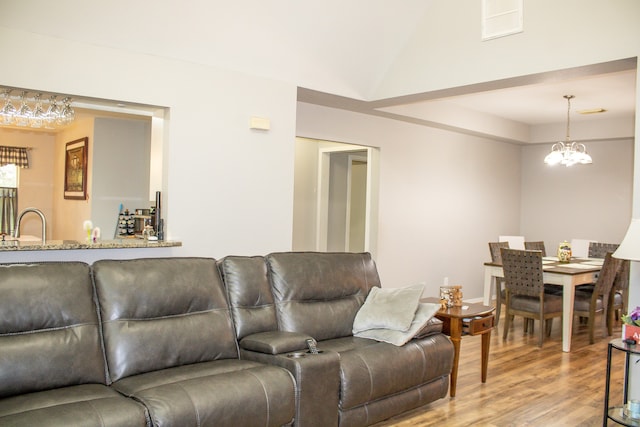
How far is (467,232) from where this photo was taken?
8.23 metres

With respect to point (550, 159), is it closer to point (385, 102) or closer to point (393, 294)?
point (385, 102)

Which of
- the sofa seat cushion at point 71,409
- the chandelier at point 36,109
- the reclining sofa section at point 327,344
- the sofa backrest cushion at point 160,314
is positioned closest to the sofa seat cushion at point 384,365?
the reclining sofa section at point 327,344

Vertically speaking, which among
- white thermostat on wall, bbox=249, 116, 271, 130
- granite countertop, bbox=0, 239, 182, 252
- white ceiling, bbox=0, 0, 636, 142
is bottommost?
granite countertop, bbox=0, 239, 182, 252

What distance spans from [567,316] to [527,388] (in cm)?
150

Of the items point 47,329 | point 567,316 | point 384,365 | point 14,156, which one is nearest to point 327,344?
point 384,365

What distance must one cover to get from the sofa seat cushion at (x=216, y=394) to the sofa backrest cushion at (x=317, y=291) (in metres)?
0.67

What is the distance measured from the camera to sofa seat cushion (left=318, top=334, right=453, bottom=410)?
311cm

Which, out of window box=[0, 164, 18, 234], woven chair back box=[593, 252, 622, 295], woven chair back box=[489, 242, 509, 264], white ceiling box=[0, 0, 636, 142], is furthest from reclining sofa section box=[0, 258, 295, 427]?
woven chair back box=[489, 242, 509, 264]

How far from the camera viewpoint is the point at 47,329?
2.56 m

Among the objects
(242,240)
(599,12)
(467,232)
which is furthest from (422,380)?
(467,232)

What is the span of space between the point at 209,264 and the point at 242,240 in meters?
1.52

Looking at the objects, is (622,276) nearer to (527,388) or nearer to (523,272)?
(523,272)

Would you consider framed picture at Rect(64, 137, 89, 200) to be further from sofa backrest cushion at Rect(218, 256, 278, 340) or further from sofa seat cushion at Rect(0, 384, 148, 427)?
sofa seat cushion at Rect(0, 384, 148, 427)

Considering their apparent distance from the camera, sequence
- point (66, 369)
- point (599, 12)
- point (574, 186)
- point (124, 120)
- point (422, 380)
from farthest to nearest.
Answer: point (574, 186) → point (124, 120) → point (599, 12) → point (422, 380) → point (66, 369)
